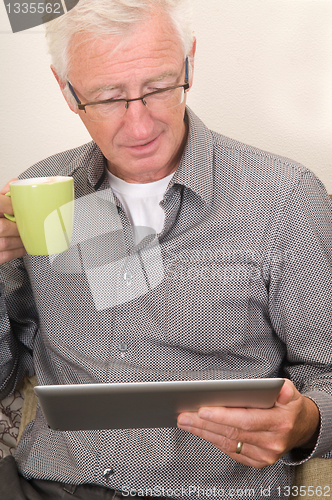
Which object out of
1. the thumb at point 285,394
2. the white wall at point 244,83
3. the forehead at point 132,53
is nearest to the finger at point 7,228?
the forehead at point 132,53

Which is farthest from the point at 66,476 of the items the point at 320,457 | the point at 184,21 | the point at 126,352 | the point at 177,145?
the point at 184,21

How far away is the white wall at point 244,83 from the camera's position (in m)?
1.46

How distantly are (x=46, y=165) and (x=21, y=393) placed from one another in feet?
2.15

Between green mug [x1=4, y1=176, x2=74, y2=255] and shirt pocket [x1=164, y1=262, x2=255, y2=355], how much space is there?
12.6 inches

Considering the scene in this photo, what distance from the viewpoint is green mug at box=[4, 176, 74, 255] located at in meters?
0.84

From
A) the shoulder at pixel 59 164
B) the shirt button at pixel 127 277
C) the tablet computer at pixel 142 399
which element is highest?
the shoulder at pixel 59 164

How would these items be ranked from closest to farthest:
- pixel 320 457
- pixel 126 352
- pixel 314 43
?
1. pixel 320 457
2. pixel 126 352
3. pixel 314 43

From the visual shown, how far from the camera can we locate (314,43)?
4.80ft

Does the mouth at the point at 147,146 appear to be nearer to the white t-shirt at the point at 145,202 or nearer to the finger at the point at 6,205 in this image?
the white t-shirt at the point at 145,202

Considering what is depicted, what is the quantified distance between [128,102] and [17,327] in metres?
0.70

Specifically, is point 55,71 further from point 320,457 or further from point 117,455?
point 320,457

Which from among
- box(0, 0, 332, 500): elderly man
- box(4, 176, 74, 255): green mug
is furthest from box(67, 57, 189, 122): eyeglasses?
box(4, 176, 74, 255): green mug

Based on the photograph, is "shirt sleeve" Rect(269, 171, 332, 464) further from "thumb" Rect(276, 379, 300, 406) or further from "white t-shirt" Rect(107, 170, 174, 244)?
"white t-shirt" Rect(107, 170, 174, 244)

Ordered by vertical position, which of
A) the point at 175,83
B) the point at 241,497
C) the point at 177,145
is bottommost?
the point at 241,497
